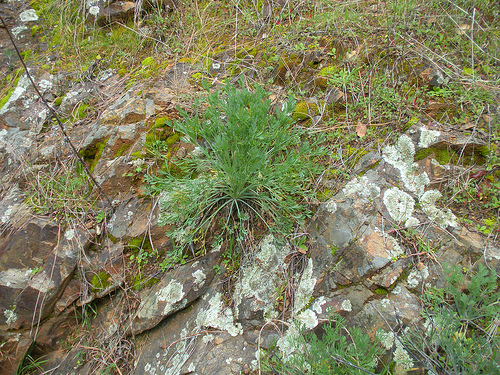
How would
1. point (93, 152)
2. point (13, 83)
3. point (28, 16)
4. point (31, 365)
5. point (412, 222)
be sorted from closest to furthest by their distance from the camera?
point (412, 222) < point (31, 365) < point (93, 152) < point (13, 83) < point (28, 16)

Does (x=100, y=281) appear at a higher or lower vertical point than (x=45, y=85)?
lower

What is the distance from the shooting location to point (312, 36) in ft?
11.0

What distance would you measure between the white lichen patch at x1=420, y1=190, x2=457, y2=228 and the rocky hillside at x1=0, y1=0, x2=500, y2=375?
0.01 meters

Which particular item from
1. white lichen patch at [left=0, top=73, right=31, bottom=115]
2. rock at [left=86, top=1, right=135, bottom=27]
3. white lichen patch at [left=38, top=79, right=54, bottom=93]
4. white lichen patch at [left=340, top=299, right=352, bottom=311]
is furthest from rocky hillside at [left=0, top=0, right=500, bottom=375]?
rock at [left=86, top=1, right=135, bottom=27]

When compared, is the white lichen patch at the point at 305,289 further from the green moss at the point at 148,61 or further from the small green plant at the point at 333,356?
the green moss at the point at 148,61

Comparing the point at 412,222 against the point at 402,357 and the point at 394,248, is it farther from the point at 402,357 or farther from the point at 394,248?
the point at 402,357

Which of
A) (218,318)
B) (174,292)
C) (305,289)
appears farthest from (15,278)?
(305,289)

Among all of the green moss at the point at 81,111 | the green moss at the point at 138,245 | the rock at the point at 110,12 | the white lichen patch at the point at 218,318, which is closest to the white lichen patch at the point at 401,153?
the white lichen patch at the point at 218,318

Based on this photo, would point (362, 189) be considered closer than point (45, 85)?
Yes

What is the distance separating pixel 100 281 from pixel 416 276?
9.14ft

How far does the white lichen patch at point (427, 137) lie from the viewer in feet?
8.30

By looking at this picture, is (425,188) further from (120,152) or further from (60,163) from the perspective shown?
(60,163)

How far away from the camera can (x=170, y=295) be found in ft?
8.30

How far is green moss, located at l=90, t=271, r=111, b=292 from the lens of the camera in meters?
2.73
